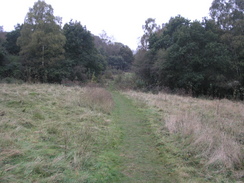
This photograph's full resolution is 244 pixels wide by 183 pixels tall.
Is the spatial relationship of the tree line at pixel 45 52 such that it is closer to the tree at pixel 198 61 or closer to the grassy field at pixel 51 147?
the tree at pixel 198 61

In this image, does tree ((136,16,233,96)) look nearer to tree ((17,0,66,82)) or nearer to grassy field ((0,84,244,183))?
tree ((17,0,66,82))

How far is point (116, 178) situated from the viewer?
3939 mm

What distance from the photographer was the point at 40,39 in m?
25.6

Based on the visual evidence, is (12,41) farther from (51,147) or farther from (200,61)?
(51,147)

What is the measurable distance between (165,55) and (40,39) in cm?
1649

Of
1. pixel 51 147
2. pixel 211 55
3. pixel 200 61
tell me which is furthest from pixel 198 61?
pixel 51 147

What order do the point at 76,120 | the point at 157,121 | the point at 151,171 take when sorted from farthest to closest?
the point at 157,121
the point at 76,120
the point at 151,171

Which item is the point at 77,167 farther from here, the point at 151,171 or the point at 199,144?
the point at 199,144

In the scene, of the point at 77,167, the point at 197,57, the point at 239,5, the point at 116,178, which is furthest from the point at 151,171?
the point at 239,5

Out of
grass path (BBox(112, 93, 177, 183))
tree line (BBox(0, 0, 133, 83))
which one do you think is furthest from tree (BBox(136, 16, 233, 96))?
grass path (BBox(112, 93, 177, 183))

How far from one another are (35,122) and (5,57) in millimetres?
26386

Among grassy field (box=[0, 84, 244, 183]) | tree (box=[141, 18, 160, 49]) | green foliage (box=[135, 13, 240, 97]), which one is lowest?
grassy field (box=[0, 84, 244, 183])

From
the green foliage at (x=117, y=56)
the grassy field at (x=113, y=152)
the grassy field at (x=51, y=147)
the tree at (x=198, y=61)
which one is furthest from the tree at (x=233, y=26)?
the green foliage at (x=117, y=56)

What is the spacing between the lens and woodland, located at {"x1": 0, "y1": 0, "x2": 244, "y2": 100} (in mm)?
22078
